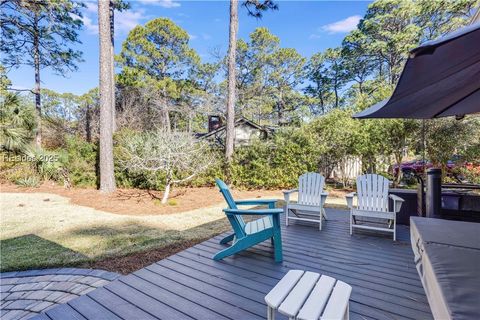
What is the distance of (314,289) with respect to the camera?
158cm

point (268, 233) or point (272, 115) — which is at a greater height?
point (272, 115)

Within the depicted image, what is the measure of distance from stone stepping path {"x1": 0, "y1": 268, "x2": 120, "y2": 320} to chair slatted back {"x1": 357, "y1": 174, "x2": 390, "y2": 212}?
144 inches

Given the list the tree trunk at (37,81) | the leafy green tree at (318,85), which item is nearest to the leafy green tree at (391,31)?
the leafy green tree at (318,85)

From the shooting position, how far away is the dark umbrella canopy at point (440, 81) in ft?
4.57

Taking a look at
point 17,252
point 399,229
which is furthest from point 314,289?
point 17,252

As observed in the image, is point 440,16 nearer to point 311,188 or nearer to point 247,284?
point 311,188

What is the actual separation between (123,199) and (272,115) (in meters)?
17.3

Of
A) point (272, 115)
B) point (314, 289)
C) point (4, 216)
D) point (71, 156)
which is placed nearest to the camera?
point (314, 289)

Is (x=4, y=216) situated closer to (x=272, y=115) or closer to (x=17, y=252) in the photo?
(x=17, y=252)

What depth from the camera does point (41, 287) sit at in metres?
2.78

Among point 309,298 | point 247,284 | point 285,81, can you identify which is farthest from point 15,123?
point 285,81

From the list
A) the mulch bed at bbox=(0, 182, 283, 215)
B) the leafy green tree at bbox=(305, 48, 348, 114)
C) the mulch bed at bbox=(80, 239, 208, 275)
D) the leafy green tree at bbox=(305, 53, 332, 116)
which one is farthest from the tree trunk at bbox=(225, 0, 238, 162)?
the leafy green tree at bbox=(305, 48, 348, 114)

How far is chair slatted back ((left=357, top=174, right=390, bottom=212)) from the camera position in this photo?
13.3 ft

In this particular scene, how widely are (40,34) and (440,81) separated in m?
14.2
